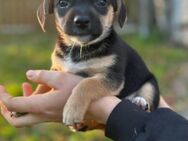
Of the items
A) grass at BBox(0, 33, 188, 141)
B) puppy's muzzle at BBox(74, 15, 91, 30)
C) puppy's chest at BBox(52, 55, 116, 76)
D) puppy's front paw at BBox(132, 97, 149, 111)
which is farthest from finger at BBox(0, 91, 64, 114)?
grass at BBox(0, 33, 188, 141)

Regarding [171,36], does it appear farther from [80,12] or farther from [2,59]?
[80,12]

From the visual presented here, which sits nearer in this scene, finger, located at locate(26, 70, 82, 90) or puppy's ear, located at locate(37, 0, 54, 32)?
finger, located at locate(26, 70, 82, 90)

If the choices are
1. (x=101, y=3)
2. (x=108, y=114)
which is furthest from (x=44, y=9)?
(x=108, y=114)

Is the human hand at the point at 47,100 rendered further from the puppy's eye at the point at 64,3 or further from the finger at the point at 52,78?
the puppy's eye at the point at 64,3

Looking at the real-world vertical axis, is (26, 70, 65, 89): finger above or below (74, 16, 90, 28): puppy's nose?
below

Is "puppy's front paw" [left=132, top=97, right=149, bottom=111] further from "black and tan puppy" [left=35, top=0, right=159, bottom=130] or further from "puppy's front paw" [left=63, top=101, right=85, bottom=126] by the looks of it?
"puppy's front paw" [left=63, top=101, right=85, bottom=126]

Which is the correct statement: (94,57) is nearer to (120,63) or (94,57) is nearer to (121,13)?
(120,63)

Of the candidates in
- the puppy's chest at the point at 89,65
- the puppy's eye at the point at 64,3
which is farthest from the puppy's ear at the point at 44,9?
the puppy's chest at the point at 89,65
